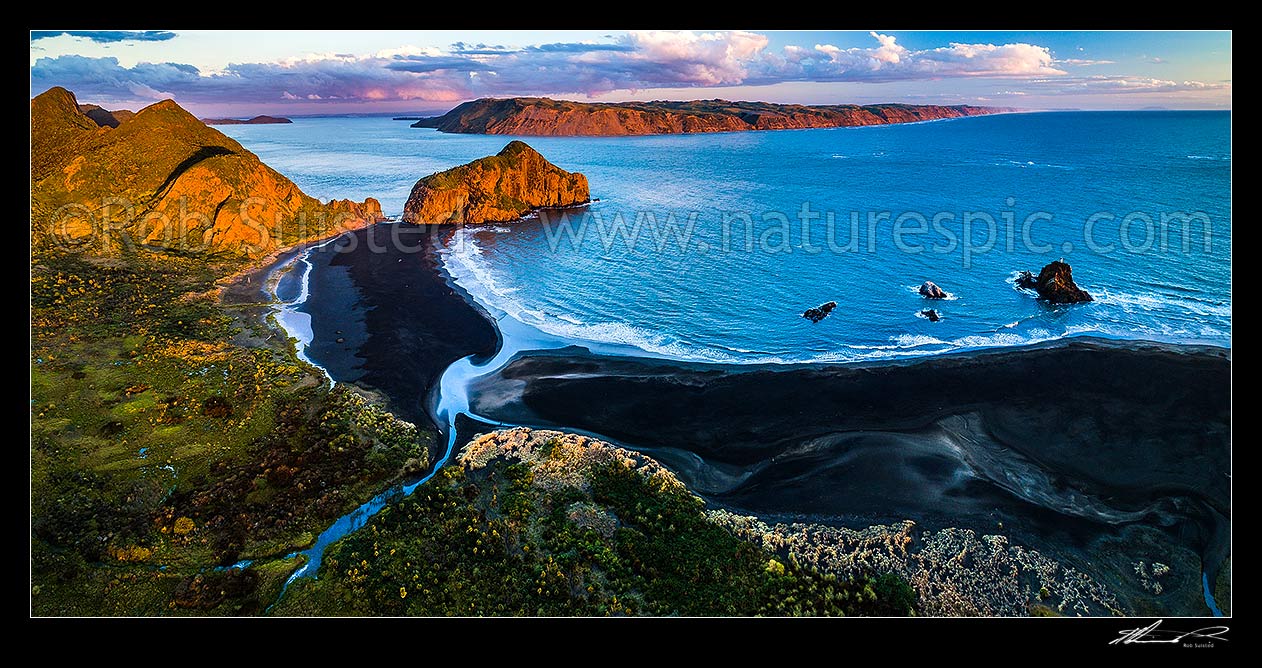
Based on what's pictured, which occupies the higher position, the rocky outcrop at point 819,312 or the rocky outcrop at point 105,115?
the rocky outcrop at point 105,115

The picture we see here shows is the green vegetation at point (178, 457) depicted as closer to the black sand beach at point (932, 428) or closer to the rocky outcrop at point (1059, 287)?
the black sand beach at point (932, 428)

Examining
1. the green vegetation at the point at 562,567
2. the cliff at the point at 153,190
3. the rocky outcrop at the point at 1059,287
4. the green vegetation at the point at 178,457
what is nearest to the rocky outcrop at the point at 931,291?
the rocky outcrop at the point at 1059,287

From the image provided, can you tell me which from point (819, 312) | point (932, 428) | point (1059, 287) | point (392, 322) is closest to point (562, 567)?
point (932, 428)

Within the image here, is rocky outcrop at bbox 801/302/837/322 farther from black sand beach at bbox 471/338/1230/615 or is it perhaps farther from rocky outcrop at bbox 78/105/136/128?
rocky outcrop at bbox 78/105/136/128

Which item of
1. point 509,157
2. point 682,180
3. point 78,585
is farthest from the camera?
point 682,180

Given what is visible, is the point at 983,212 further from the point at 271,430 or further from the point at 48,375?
the point at 48,375

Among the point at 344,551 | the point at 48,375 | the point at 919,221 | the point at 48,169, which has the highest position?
the point at 48,169

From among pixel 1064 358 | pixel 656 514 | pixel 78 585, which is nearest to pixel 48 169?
pixel 78 585
